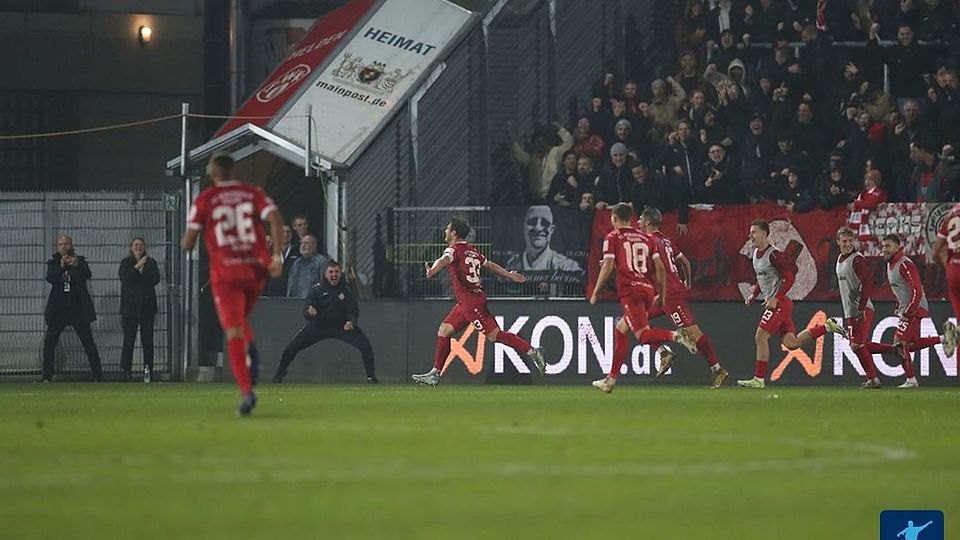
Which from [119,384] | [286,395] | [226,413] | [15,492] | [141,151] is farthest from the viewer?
[141,151]

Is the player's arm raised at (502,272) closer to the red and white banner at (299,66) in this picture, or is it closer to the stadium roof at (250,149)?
the stadium roof at (250,149)

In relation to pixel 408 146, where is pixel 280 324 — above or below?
below

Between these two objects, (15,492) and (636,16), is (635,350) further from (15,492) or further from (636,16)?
(15,492)

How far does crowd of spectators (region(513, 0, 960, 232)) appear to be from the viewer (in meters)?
26.6

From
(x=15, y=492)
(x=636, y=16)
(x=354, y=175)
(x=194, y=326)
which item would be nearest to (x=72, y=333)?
(x=194, y=326)

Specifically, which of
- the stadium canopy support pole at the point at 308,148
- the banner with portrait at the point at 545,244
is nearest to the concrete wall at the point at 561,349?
the banner with portrait at the point at 545,244

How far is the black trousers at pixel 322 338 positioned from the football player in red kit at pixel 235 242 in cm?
1128

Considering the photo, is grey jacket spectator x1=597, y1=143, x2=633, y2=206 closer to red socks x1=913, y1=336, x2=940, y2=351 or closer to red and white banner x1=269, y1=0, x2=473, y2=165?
red and white banner x1=269, y1=0, x2=473, y2=165

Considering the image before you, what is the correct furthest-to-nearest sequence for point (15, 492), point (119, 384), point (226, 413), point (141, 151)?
point (141, 151) < point (119, 384) < point (226, 413) < point (15, 492)

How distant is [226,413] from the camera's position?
16672 millimetres

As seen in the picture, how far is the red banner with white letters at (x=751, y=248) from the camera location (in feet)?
86.8

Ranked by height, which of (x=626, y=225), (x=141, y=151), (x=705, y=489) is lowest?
(x=705, y=489)

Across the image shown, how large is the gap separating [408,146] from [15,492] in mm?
18401

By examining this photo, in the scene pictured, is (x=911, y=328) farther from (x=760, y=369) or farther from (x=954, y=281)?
(x=954, y=281)
